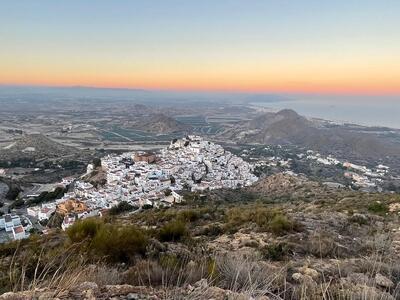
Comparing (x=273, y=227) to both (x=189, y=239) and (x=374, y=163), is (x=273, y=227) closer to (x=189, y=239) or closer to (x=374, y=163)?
(x=189, y=239)

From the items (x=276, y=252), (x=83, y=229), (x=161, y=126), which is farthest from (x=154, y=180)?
(x=161, y=126)

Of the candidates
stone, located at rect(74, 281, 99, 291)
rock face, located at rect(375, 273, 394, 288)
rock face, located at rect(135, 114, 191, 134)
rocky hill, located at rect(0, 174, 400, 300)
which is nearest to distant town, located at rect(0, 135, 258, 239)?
rocky hill, located at rect(0, 174, 400, 300)

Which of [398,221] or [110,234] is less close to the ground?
[110,234]

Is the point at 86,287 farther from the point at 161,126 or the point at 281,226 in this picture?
the point at 161,126

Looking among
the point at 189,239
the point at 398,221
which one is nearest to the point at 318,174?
the point at 398,221

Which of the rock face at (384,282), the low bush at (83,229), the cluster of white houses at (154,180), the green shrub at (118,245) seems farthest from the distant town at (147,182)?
the rock face at (384,282)

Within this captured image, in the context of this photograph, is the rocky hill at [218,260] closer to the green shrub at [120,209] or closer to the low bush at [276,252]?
the low bush at [276,252]
